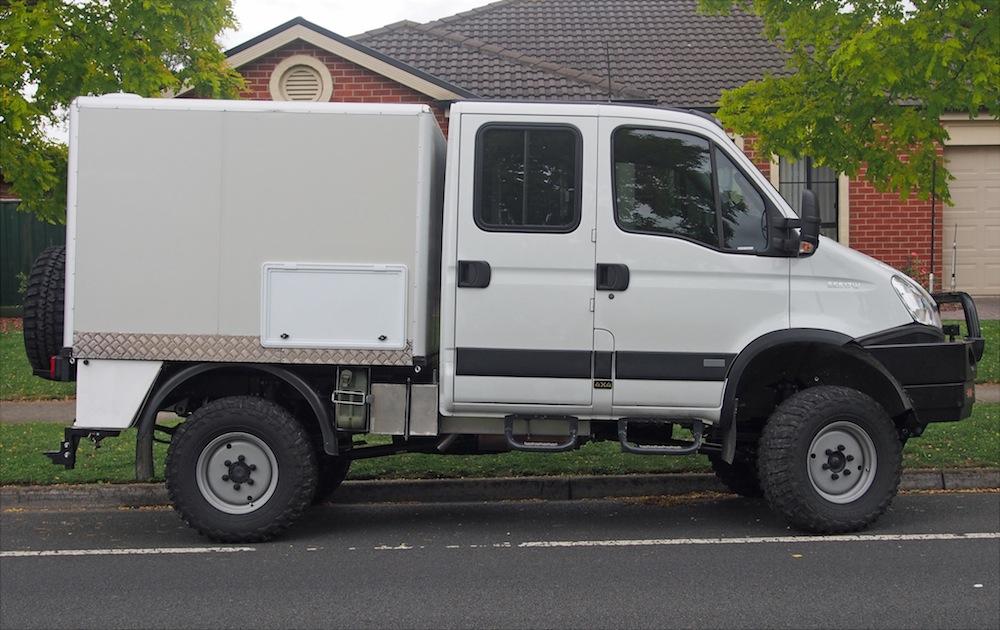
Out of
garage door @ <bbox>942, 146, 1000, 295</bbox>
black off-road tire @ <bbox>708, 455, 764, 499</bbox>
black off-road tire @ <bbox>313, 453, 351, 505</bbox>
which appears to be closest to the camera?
black off-road tire @ <bbox>313, 453, 351, 505</bbox>

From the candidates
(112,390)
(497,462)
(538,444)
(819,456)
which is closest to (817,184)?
(497,462)

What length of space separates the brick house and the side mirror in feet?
35.1

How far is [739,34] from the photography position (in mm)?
20469

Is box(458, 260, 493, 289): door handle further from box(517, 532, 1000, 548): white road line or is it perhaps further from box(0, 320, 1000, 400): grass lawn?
box(0, 320, 1000, 400): grass lawn

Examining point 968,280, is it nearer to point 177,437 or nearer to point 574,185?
point 574,185

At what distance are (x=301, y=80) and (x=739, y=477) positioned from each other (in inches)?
457

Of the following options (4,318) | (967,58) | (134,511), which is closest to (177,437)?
(134,511)

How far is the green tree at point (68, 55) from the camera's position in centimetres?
945

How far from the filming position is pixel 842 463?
7.02 metres

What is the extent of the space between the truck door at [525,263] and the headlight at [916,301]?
6.25ft

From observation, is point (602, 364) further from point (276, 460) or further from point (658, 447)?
point (276, 460)

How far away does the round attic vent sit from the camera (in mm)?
17516

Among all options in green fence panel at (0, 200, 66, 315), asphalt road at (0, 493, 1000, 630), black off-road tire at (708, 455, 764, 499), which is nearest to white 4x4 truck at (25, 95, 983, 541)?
asphalt road at (0, 493, 1000, 630)

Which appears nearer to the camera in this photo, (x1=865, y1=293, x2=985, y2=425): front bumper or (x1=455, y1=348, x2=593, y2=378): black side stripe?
(x1=455, y1=348, x2=593, y2=378): black side stripe
